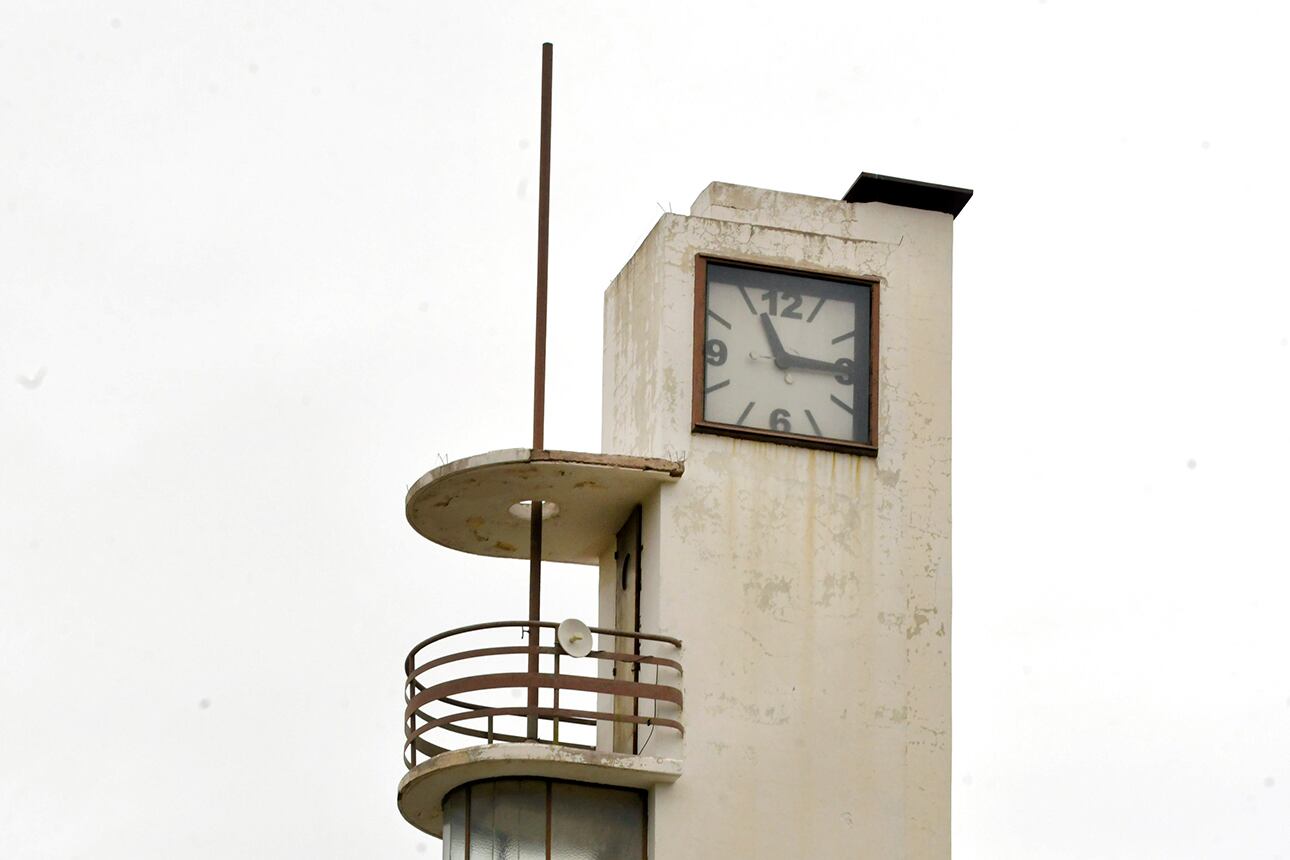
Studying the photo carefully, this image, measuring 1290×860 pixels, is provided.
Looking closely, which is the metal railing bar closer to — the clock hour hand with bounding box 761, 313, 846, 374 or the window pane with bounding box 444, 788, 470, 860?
the window pane with bounding box 444, 788, 470, 860

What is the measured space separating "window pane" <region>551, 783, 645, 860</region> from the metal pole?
3.17ft

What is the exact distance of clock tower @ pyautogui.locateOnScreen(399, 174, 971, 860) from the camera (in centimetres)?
4209

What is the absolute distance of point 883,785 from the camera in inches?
1681

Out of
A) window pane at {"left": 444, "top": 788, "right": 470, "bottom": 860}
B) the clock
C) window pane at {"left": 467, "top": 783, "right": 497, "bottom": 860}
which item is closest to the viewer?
window pane at {"left": 467, "top": 783, "right": 497, "bottom": 860}

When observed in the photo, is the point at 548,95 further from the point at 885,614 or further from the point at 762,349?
the point at 885,614

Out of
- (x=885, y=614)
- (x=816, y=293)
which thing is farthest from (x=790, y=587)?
(x=816, y=293)

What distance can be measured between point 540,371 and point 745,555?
3.74 meters

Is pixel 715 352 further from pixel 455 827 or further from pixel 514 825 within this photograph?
pixel 455 827

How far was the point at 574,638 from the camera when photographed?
42.2m

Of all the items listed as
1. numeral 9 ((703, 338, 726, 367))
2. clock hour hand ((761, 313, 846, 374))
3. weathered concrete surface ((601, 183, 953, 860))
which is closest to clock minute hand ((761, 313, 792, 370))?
clock hour hand ((761, 313, 846, 374))

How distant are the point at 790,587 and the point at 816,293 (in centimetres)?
427

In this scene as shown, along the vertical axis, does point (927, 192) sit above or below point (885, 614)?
above

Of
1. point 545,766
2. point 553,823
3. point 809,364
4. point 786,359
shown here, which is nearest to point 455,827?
point 553,823

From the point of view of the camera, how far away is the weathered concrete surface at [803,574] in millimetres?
42250
